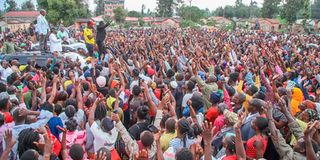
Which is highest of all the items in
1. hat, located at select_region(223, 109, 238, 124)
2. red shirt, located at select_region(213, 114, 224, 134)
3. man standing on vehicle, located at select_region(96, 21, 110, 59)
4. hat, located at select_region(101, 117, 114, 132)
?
man standing on vehicle, located at select_region(96, 21, 110, 59)

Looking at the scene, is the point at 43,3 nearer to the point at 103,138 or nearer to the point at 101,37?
the point at 101,37

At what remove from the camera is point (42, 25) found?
43.3 feet

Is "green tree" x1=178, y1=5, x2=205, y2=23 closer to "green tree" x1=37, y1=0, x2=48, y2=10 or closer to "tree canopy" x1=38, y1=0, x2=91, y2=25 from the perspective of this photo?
"tree canopy" x1=38, y1=0, x2=91, y2=25

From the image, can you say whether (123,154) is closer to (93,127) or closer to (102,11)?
(93,127)

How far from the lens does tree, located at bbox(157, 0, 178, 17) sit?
8156 centimetres

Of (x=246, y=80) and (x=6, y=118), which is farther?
(x=246, y=80)

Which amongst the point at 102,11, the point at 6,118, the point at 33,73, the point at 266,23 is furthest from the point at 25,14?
the point at 6,118

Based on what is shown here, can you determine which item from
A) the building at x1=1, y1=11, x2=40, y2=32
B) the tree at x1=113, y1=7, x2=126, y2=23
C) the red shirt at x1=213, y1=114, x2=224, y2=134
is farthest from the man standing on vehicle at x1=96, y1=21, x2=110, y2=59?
the tree at x1=113, y1=7, x2=126, y2=23

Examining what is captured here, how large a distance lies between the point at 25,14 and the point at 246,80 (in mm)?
53367

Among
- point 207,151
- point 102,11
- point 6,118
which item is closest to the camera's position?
point 207,151

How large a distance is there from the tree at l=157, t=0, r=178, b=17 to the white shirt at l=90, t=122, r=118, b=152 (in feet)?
258

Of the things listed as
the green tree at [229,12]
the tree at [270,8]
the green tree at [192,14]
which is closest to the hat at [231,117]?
the green tree at [192,14]

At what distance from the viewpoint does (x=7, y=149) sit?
3588 millimetres

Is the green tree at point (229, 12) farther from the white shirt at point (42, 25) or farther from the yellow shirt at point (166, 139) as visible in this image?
the yellow shirt at point (166, 139)
